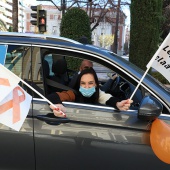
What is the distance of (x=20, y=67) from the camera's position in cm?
252

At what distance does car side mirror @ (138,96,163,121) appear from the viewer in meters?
2.23

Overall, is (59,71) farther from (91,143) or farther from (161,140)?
(161,140)

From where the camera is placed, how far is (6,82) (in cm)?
220

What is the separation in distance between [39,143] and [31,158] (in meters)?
0.13

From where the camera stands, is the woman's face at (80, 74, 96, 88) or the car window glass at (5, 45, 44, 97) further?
the woman's face at (80, 74, 96, 88)

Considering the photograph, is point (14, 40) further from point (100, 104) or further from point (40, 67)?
point (100, 104)

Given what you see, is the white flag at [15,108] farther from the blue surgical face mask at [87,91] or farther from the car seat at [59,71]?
the car seat at [59,71]

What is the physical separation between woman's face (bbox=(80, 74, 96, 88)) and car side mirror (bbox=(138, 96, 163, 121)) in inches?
24.6

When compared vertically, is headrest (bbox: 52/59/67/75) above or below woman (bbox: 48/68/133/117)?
above

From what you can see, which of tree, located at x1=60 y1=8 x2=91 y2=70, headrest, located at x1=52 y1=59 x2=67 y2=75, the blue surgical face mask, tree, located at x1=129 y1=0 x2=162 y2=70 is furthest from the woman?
tree, located at x1=60 y1=8 x2=91 y2=70

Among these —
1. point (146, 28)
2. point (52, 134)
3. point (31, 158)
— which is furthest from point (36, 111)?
point (146, 28)

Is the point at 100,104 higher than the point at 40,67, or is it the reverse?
the point at 40,67

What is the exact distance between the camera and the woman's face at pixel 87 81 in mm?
2738

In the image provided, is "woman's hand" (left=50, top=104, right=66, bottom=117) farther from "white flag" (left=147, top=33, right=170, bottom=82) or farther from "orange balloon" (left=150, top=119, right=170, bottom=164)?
"white flag" (left=147, top=33, right=170, bottom=82)
